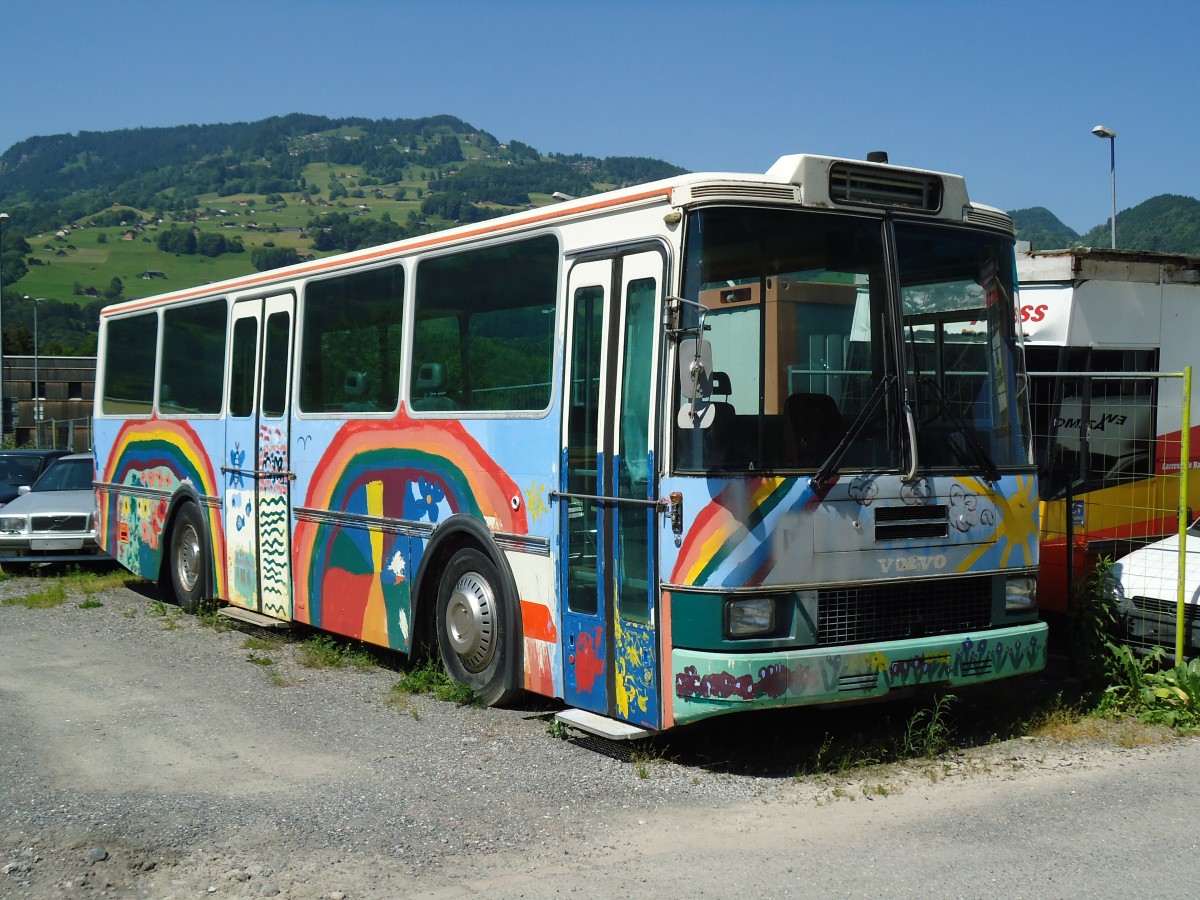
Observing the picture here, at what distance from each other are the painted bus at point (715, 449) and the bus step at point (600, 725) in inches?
1.0

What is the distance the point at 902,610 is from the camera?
7.38 metres

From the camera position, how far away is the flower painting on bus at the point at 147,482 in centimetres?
1332

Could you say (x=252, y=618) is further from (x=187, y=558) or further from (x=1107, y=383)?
(x=1107, y=383)

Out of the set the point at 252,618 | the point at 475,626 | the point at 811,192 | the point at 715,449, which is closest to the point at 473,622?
the point at 475,626

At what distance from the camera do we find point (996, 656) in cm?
769

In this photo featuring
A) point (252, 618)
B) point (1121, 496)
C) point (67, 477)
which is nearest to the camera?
point (1121, 496)

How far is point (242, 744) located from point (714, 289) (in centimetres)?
387

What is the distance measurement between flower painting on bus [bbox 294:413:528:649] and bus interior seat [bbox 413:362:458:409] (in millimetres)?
134

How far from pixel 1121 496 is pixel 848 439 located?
5242 millimetres

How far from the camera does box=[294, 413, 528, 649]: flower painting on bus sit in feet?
29.1

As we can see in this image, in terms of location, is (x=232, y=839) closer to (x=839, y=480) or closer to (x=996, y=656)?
(x=839, y=480)

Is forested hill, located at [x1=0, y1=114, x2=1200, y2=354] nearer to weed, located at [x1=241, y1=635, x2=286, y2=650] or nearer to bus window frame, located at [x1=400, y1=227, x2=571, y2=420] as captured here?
weed, located at [x1=241, y1=635, x2=286, y2=650]

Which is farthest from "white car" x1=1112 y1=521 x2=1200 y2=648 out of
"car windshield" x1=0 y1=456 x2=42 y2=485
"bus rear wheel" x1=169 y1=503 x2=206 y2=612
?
"car windshield" x1=0 y1=456 x2=42 y2=485

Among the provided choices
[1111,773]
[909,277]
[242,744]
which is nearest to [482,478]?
[242,744]
